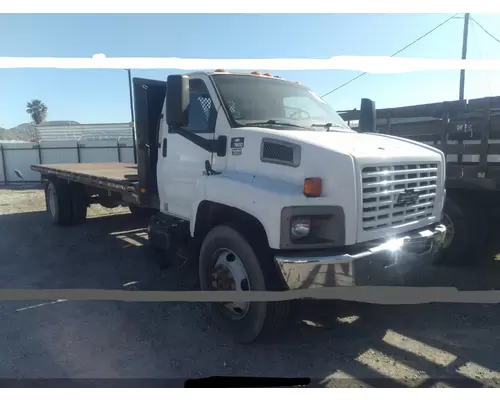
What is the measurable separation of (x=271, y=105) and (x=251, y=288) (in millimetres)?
1882

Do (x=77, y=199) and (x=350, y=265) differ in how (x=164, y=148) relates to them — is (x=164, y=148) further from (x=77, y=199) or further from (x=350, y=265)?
(x=77, y=199)

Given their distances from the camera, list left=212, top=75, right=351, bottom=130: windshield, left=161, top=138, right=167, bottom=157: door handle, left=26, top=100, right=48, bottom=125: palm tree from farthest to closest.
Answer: left=26, top=100, right=48, bottom=125: palm tree
left=161, top=138, right=167, bottom=157: door handle
left=212, top=75, right=351, bottom=130: windshield

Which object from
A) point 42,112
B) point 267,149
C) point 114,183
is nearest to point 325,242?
point 267,149

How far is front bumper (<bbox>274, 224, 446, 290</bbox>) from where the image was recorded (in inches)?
112

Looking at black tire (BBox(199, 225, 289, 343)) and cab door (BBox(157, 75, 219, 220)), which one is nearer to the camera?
black tire (BBox(199, 225, 289, 343))

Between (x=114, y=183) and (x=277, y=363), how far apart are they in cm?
356

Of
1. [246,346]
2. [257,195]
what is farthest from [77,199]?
[257,195]

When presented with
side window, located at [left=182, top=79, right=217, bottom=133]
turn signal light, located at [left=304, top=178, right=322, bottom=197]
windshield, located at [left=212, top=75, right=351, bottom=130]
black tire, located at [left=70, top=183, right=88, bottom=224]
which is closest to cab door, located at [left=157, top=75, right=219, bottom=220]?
side window, located at [left=182, top=79, right=217, bottom=133]

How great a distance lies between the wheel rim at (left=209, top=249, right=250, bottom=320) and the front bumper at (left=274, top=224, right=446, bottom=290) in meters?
0.51

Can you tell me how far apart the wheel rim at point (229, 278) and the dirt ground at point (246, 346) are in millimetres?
275

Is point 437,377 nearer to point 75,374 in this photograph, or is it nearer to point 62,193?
point 75,374

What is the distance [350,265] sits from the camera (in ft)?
9.39

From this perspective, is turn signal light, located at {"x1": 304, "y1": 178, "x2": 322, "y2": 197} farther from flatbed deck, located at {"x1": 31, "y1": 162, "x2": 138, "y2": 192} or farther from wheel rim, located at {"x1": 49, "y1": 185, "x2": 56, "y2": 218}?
wheel rim, located at {"x1": 49, "y1": 185, "x2": 56, "y2": 218}

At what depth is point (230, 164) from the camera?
359cm
